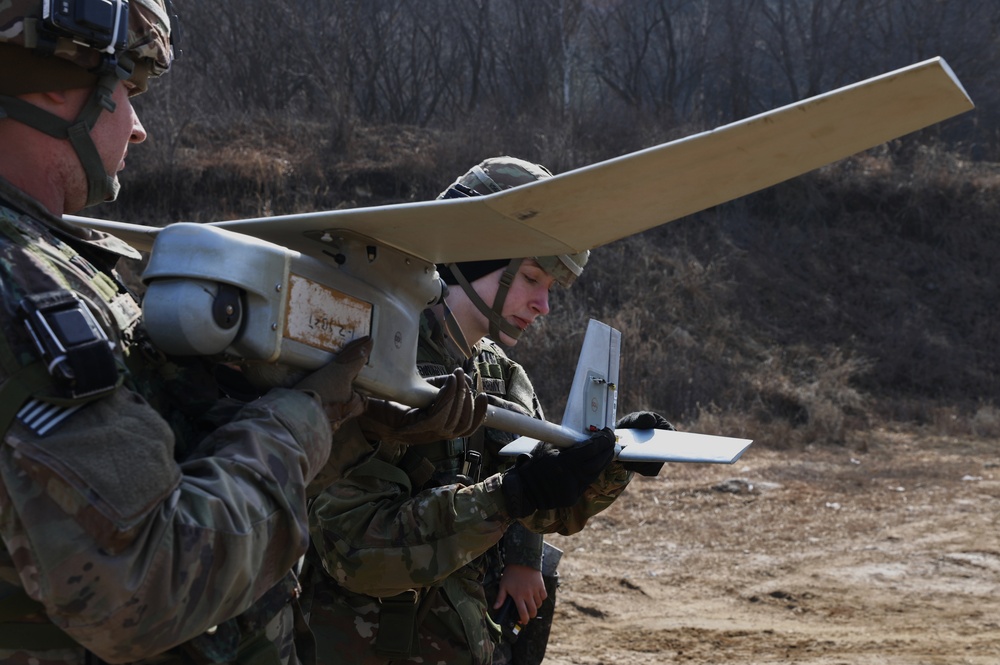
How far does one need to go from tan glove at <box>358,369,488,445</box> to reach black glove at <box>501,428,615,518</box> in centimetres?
61

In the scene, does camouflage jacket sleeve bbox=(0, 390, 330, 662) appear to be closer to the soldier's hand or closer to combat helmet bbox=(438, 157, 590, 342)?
the soldier's hand

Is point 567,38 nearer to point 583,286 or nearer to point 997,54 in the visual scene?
point 583,286

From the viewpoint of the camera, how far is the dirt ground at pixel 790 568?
5.79 metres

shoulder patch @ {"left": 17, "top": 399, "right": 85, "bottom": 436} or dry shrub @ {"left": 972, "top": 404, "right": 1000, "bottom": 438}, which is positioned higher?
shoulder patch @ {"left": 17, "top": 399, "right": 85, "bottom": 436}

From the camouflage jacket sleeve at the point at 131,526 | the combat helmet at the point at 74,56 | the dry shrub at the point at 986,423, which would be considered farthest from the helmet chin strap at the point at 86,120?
the dry shrub at the point at 986,423

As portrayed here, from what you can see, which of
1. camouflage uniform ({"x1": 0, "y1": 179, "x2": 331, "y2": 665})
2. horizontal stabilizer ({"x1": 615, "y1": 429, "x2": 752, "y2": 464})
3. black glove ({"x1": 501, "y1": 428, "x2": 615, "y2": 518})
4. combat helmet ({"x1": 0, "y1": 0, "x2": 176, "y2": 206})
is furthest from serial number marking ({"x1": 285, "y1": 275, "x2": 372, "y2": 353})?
horizontal stabilizer ({"x1": 615, "y1": 429, "x2": 752, "y2": 464})

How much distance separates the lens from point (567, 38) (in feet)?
68.6

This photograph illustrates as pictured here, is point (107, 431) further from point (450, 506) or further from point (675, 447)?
point (675, 447)

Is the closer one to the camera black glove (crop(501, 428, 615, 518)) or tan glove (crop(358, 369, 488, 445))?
tan glove (crop(358, 369, 488, 445))

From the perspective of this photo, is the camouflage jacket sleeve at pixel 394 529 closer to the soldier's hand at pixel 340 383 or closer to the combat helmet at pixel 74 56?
the soldier's hand at pixel 340 383

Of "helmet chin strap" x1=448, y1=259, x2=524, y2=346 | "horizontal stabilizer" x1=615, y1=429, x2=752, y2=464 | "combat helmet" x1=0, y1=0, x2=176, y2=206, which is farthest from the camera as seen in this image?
"helmet chin strap" x1=448, y1=259, x2=524, y2=346

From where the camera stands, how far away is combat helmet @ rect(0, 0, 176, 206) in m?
1.66

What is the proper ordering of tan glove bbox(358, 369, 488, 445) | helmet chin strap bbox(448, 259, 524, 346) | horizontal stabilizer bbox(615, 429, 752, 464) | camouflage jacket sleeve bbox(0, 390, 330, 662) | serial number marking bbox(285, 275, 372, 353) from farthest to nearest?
helmet chin strap bbox(448, 259, 524, 346) < horizontal stabilizer bbox(615, 429, 752, 464) < tan glove bbox(358, 369, 488, 445) < serial number marking bbox(285, 275, 372, 353) < camouflage jacket sleeve bbox(0, 390, 330, 662)

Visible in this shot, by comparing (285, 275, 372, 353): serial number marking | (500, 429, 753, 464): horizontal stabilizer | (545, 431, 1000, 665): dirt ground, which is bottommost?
(545, 431, 1000, 665): dirt ground
